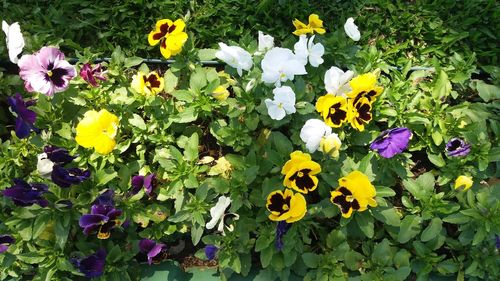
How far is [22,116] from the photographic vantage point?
86.7 inches

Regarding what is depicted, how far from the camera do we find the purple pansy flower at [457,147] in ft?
7.54

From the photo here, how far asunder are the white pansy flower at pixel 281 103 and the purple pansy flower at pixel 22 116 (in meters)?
1.08

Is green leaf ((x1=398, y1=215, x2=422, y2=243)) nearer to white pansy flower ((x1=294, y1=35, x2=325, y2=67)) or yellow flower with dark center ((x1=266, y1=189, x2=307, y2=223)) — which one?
yellow flower with dark center ((x1=266, y1=189, x2=307, y2=223))

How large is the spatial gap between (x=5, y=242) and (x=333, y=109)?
165 centimetres

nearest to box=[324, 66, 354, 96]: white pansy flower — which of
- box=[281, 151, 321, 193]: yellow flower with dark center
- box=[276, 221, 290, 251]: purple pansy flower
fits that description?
box=[281, 151, 321, 193]: yellow flower with dark center

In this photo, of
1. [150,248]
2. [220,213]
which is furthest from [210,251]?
[150,248]

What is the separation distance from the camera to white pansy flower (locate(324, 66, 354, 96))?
7.36ft

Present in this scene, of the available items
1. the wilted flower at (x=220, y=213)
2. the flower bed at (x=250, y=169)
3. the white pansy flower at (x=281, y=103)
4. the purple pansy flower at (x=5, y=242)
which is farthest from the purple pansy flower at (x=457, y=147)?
the purple pansy flower at (x=5, y=242)

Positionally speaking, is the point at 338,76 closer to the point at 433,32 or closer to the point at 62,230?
the point at 433,32

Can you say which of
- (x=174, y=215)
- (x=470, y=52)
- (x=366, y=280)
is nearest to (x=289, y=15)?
(x=470, y=52)

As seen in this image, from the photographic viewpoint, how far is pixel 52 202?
2.29m

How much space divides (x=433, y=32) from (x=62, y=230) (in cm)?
228

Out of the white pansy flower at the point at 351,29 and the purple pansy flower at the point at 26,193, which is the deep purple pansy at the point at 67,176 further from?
the white pansy flower at the point at 351,29

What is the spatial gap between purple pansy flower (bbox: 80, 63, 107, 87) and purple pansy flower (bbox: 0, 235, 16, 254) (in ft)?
2.73
